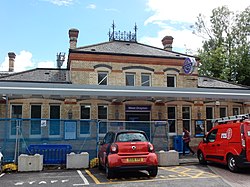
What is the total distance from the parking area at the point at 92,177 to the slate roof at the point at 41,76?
30.1 ft

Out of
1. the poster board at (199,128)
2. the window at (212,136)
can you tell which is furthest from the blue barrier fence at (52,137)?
the poster board at (199,128)

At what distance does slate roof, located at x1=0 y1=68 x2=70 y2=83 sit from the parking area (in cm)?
917

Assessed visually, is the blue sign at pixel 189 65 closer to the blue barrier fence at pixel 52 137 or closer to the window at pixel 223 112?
the window at pixel 223 112

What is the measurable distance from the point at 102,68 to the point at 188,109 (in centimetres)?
685

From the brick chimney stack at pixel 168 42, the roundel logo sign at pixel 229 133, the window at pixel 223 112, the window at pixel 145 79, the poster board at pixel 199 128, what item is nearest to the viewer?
the roundel logo sign at pixel 229 133

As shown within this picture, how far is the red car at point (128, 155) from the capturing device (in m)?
9.03

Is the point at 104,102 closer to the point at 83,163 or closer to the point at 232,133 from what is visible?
the point at 83,163

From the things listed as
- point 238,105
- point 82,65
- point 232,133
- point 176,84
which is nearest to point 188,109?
point 176,84

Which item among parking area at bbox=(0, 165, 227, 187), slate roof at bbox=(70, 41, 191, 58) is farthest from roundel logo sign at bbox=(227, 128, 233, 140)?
slate roof at bbox=(70, 41, 191, 58)

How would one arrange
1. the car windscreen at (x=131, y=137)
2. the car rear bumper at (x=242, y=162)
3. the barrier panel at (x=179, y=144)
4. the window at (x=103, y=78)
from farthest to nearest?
the window at (x=103, y=78), the barrier panel at (x=179, y=144), the car rear bumper at (x=242, y=162), the car windscreen at (x=131, y=137)

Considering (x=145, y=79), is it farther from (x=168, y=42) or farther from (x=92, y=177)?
(x=92, y=177)

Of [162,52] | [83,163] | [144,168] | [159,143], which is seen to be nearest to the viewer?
[144,168]

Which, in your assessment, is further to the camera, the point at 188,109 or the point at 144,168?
the point at 188,109

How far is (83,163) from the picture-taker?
11867 millimetres
